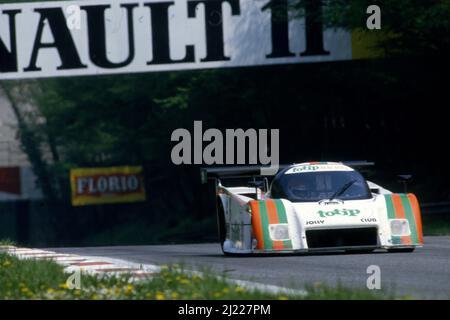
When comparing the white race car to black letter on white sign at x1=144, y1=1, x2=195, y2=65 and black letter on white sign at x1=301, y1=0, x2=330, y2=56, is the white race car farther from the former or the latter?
black letter on white sign at x1=301, y1=0, x2=330, y2=56

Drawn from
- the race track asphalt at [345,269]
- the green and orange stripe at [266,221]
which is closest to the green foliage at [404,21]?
the race track asphalt at [345,269]

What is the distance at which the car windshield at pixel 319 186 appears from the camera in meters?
15.4

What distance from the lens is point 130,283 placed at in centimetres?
1042

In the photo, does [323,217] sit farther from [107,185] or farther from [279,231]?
[107,185]

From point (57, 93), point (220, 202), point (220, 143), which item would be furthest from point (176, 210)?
point (220, 202)

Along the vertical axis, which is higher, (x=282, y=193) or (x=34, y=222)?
(x=282, y=193)

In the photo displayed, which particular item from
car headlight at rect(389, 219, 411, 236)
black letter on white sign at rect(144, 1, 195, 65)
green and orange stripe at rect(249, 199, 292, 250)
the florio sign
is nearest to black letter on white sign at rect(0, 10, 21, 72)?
the florio sign

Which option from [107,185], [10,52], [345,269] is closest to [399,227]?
[345,269]

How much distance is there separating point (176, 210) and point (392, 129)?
1435 cm

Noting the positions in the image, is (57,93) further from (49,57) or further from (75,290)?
(75,290)

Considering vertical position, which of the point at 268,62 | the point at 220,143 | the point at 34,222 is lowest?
the point at 34,222

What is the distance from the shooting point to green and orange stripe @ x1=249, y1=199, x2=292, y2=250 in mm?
14719

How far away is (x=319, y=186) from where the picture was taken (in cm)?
1560
